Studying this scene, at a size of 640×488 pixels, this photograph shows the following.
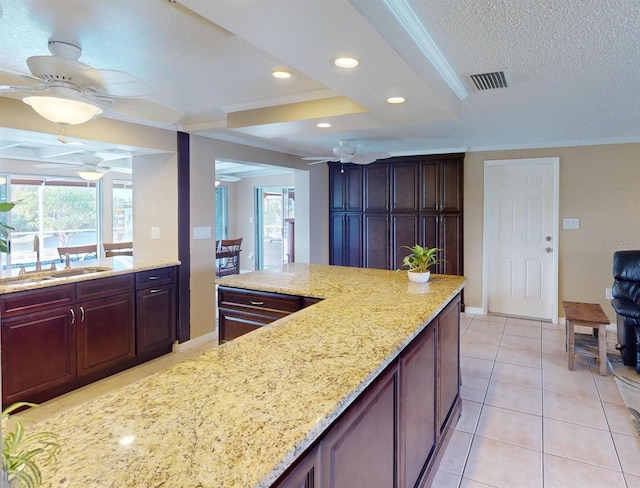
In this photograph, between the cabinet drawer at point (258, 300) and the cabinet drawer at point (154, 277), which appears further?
the cabinet drawer at point (154, 277)

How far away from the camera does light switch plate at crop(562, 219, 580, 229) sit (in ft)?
16.1

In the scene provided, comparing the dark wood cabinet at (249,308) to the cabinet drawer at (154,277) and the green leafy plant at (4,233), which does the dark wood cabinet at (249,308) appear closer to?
the cabinet drawer at (154,277)

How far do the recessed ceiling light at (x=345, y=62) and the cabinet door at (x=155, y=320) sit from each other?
273 cm

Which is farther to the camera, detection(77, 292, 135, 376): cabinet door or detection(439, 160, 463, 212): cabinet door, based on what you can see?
detection(439, 160, 463, 212): cabinet door

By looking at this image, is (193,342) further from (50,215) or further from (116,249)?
(50,215)

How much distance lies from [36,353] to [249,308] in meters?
1.58

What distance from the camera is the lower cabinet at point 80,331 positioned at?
2783mm

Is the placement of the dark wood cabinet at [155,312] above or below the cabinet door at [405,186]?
below

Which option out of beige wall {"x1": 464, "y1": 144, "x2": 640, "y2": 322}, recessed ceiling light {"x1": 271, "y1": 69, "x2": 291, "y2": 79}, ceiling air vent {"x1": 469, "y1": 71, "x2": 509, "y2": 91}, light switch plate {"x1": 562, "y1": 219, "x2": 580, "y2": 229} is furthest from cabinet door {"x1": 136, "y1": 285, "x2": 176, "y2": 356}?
light switch plate {"x1": 562, "y1": 219, "x2": 580, "y2": 229}

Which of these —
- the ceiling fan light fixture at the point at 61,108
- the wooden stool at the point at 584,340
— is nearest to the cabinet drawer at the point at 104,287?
the ceiling fan light fixture at the point at 61,108

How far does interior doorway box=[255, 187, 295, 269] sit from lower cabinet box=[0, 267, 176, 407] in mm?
4885

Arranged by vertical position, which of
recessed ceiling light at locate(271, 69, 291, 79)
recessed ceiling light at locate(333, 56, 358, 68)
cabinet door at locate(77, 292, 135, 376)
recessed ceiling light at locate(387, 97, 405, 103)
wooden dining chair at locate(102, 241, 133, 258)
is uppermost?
recessed ceiling light at locate(271, 69, 291, 79)

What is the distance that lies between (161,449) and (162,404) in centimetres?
22

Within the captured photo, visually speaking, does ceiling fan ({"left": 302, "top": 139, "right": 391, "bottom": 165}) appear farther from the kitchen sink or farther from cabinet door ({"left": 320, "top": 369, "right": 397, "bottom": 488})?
cabinet door ({"left": 320, "top": 369, "right": 397, "bottom": 488})
